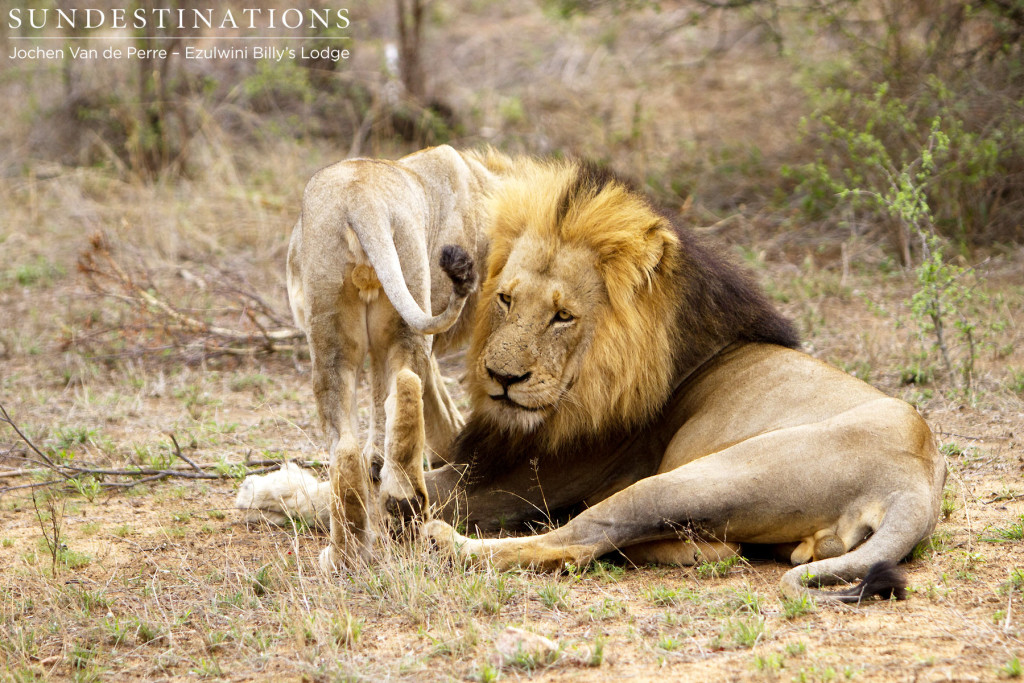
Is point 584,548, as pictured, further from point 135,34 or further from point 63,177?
point 135,34

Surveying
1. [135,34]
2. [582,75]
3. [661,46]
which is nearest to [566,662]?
[135,34]

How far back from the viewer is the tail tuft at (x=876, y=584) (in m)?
3.01

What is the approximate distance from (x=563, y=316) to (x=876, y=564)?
1.33 metres

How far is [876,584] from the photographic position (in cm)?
301

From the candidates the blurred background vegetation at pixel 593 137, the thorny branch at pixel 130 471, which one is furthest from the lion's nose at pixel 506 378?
the blurred background vegetation at pixel 593 137

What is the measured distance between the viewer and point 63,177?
31.9 feet

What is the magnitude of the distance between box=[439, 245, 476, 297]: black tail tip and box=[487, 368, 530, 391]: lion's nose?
446mm

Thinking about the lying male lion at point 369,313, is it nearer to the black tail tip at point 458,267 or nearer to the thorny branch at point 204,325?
the black tail tip at point 458,267

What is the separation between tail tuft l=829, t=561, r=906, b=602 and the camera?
3.01 metres

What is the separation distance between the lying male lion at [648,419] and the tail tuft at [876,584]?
0.01 metres

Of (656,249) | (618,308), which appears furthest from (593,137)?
(618,308)

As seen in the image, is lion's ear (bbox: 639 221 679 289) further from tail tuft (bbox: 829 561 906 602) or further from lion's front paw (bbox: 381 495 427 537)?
tail tuft (bbox: 829 561 906 602)

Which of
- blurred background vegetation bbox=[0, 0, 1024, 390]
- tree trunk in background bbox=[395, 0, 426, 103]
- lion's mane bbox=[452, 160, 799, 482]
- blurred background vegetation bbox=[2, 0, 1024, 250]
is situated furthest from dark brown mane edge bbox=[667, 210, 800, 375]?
tree trunk in background bbox=[395, 0, 426, 103]

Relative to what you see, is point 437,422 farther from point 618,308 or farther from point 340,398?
point 618,308
